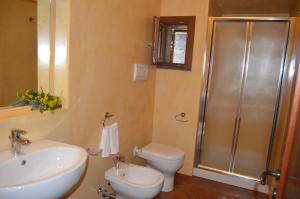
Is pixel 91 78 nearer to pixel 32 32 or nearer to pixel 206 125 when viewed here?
pixel 32 32

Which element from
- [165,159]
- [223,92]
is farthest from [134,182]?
[223,92]

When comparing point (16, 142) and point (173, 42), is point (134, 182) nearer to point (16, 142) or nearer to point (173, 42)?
point (16, 142)

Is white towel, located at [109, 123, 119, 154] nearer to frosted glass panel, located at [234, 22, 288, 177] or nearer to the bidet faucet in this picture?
the bidet faucet

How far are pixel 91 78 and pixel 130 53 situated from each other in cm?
63

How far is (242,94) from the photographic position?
303 centimetres

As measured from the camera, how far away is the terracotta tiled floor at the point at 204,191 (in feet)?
8.45

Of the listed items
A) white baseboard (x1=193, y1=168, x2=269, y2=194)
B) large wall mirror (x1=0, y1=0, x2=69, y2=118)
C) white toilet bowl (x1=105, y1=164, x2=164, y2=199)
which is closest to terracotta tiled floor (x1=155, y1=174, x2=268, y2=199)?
white baseboard (x1=193, y1=168, x2=269, y2=194)

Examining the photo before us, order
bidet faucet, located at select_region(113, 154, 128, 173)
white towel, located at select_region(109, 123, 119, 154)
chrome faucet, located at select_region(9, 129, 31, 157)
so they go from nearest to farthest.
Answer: chrome faucet, located at select_region(9, 129, 31, 157) → white towel, located at select_region(109, 123, 119, 154) → bidet faucet, located at select_region(113, 154, 128, 173)

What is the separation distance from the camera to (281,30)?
2809 mm

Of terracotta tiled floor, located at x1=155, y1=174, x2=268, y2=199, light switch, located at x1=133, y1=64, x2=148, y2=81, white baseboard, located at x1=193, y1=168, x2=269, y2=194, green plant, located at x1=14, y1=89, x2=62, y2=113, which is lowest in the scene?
terracotta tiled floor, located at x1=155, y1=174, x2=268, y2=199

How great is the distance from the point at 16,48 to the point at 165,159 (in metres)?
1.69

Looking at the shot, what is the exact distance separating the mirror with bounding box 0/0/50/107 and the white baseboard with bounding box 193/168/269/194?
7.24ft

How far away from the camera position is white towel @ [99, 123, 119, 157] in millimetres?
1973

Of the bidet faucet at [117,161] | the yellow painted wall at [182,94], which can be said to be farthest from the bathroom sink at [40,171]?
the yellow painted wall at [182,94]
